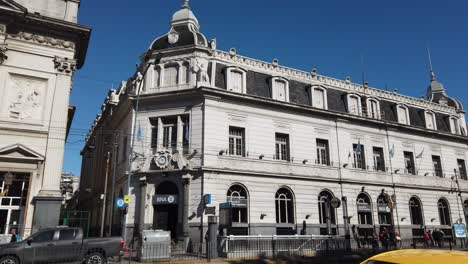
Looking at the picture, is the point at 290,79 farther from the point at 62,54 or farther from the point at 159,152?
the point at 62,54

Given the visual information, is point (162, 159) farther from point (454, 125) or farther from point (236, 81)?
point (454, 125)

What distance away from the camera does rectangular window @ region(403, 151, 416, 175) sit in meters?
34.5

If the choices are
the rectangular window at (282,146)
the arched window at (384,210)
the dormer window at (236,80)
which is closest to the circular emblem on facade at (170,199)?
the rectangular window at (282,146)

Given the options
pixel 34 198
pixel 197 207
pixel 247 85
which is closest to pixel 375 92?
pixel 247 85

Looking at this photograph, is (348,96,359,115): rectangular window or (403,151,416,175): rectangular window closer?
(348,96,359,115): rectangular window

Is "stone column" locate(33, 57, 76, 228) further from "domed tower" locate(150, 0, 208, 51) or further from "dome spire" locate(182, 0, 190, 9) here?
"dome spire" locate(182, 0, 190, 9)

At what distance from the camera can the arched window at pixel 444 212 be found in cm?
3484

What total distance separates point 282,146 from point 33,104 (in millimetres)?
17907

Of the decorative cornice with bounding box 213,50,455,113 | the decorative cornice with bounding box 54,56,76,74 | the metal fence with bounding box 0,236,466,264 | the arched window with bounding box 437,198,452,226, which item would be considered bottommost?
the metal fence with bounding box 0,236,466,264

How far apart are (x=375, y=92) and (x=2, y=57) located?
3153cm

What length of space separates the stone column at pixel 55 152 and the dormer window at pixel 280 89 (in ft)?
49.8

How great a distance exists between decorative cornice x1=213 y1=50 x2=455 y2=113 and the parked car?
55.5 ft

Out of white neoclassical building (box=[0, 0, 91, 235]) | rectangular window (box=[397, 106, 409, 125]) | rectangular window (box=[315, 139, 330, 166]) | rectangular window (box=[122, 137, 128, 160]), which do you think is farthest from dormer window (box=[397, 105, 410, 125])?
white neoclassical building (box=[0, 0, 91, 235])

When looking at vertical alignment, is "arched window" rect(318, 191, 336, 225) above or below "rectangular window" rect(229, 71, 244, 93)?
below
